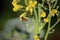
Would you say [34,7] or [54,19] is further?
[54,19]

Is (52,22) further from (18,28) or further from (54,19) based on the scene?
(18,28)

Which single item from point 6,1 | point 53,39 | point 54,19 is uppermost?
point 6,1

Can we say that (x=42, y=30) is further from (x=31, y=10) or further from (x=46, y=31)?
(x=31, y=10)

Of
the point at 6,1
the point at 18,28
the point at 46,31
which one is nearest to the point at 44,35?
the point at 46,31

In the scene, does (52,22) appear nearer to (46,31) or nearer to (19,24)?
(46,31)

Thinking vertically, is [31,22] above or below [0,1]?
below

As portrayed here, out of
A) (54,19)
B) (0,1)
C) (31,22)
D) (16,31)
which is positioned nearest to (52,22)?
(54,19)

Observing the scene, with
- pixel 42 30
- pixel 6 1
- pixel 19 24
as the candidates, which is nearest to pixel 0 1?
pixel 6 1

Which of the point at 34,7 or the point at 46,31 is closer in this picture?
the point at 34,7

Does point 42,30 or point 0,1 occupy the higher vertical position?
point 0,1
